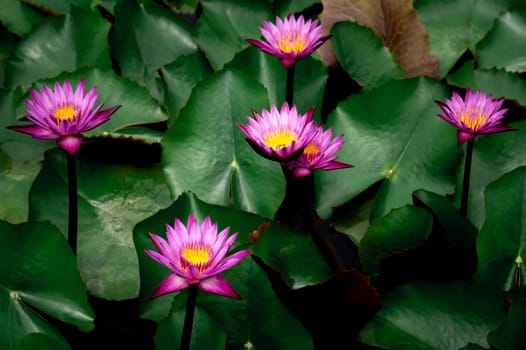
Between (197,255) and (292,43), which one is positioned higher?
(292,43)

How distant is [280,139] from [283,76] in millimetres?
401

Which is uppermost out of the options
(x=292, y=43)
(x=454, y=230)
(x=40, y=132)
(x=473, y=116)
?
(x=292, y=43)

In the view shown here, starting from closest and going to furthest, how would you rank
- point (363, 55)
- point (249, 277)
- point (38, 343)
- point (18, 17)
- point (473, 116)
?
point (38, 343), point (249, 277), point (473, 116), point (363, 55), point (18, 17)

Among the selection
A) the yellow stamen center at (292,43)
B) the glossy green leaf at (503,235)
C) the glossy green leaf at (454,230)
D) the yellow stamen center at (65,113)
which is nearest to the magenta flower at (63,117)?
the yellow stamen center at (65,113)

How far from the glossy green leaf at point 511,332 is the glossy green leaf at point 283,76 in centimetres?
65

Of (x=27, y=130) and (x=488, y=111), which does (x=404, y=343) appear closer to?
(x=488, y=111)

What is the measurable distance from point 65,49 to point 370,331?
1.04m

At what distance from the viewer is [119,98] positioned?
4.84 feet

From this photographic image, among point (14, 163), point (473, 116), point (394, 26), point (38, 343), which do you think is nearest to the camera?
point (38, 343)

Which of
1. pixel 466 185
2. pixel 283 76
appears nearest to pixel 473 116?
pixel 466 185

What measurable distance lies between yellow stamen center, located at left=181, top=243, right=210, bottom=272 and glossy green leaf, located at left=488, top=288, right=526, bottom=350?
0.46 metres

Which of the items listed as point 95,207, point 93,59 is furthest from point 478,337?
point 93,59

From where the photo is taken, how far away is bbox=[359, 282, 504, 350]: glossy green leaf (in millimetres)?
1073

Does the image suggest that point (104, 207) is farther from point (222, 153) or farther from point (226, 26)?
point (226, 26)
